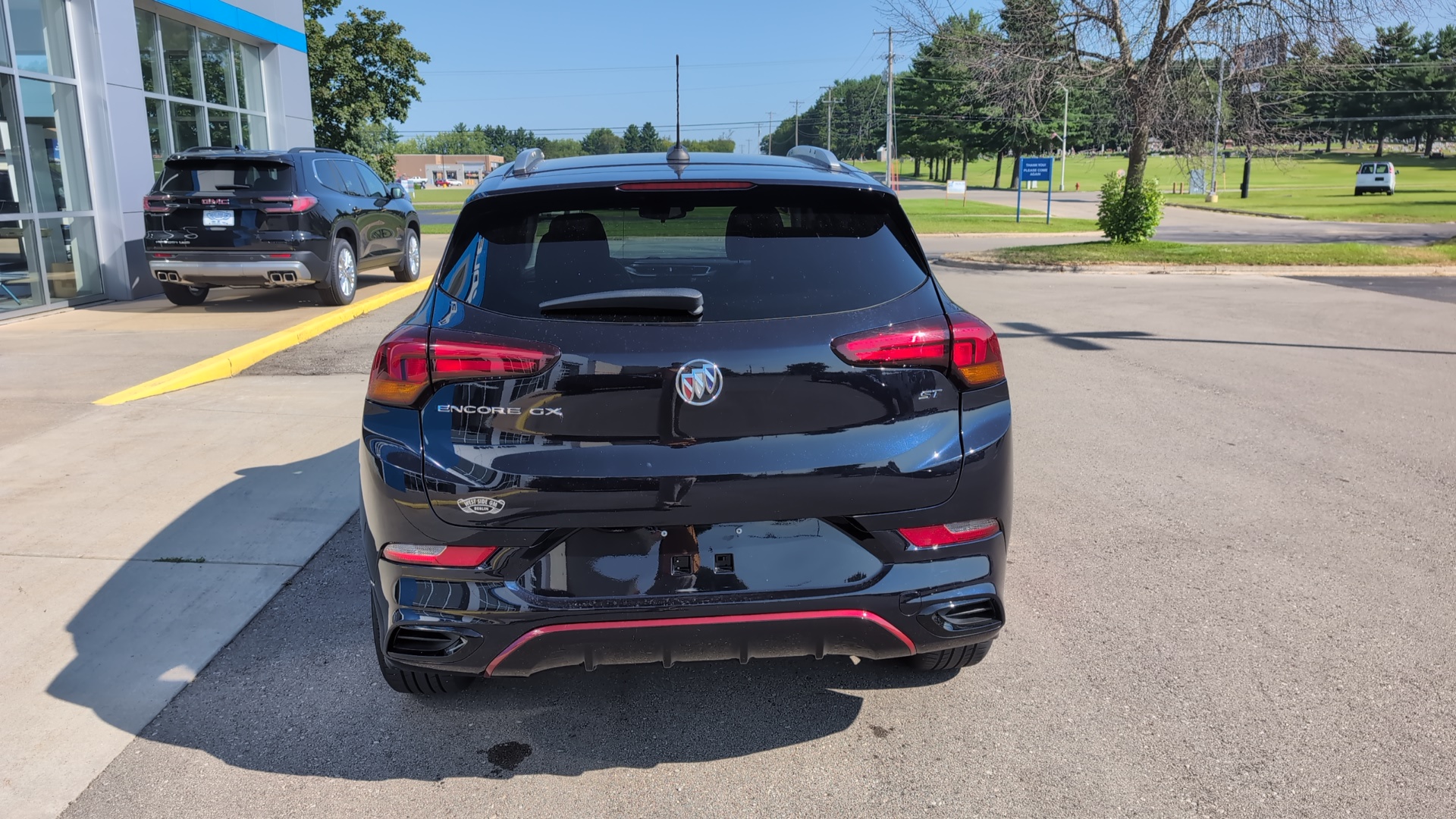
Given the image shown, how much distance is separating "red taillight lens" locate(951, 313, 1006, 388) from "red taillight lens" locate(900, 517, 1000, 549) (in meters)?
0.39

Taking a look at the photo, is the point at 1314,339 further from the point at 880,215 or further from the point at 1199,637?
the point at 880,215

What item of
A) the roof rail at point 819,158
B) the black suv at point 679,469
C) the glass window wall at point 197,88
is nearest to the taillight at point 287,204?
the glass window wall at point 197,88

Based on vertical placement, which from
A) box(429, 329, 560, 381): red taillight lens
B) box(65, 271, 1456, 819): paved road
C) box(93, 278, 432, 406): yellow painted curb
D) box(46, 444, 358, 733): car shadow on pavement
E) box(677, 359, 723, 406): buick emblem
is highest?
box(429, 329, 560, 381): red taillight lens

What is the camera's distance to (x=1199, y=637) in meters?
3.79

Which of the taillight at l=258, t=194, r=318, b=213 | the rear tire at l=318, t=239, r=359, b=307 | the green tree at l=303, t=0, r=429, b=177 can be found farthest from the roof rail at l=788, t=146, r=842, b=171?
the green tree at l=303, t=0, r=429, b=177

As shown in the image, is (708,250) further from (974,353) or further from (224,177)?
(224,177)

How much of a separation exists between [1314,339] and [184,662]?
423 inches

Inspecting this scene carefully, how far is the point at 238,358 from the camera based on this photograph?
29.7 feet

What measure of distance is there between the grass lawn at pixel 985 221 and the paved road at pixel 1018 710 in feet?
70.8

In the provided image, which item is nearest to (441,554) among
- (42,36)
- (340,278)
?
(340,278)

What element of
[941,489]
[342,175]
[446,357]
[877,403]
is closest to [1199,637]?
[941,489]

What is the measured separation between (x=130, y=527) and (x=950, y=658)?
3.91 m

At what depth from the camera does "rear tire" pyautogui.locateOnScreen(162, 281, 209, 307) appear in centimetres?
1281

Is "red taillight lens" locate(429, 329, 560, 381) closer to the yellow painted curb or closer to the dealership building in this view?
the yellow painted curb
